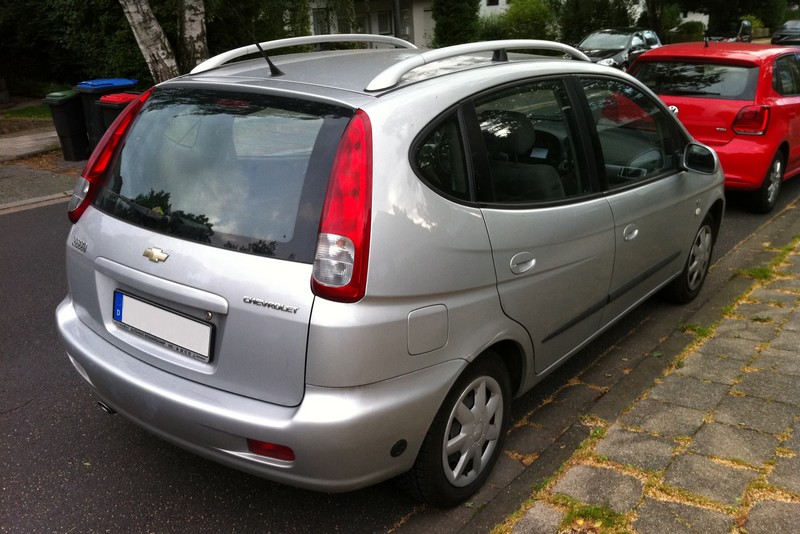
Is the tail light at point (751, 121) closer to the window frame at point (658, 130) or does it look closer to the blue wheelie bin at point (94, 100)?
the window frame at point (658, 130)

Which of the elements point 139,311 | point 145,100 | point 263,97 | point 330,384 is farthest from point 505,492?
point 145,100

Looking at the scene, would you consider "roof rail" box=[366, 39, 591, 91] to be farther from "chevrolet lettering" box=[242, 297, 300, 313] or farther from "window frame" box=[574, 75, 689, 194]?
"chevrolet lettering" box=[242, 297, 300, 313]

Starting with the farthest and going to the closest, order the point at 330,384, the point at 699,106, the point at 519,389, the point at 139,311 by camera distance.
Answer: the point at 699,106, the point at 519,389, the point at 139,311, the point at 330,384

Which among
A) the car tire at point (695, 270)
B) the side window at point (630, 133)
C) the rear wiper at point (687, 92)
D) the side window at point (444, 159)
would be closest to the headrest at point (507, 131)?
the side window at point (444, 159)

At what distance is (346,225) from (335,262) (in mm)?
125

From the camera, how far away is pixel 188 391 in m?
2.60

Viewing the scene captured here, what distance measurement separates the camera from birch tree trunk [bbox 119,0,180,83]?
10.1 meters

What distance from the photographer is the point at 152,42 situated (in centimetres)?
1031

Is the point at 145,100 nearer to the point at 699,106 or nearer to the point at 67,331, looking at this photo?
the point at 67,331

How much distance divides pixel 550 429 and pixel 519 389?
1.33 ft

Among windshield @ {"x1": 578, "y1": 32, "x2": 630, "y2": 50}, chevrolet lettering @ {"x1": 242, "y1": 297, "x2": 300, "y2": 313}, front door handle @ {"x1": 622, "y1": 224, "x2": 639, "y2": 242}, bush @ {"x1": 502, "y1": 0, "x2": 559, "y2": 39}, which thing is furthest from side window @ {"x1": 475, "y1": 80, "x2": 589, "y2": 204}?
bush @ {"x1": 502, "y1": 0, "x2": 559, "y2": 39}

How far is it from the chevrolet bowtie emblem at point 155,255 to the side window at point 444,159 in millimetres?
946

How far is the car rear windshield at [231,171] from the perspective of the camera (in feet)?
8.23

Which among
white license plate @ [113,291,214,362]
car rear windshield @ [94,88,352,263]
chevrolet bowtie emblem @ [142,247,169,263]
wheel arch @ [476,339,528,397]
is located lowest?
wheel arch @ [476,339,528,397]
